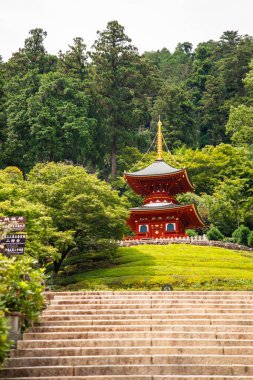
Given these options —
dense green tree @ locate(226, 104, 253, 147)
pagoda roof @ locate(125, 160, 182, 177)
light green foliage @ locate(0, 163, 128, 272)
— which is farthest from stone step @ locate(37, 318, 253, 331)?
dense green tree @ locate(226, 104, 253, 147)

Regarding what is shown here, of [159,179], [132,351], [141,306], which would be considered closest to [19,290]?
[132,351]

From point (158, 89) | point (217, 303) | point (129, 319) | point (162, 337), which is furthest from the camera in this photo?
point (158, 89)

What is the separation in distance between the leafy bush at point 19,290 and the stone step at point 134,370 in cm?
171

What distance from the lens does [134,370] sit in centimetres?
1301

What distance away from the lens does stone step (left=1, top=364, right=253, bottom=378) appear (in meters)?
13.0

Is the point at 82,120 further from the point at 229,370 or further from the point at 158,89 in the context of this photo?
the point at 229,370

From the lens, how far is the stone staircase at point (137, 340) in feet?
42.7

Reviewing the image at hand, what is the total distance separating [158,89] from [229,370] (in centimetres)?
7122

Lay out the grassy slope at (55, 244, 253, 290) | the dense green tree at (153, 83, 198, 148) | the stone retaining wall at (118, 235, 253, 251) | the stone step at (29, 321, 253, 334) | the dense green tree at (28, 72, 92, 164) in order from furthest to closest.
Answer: the dense green tree at (153, 83, 198, 148)
the dense green tree at (28, 72, 92, 164)
the stone retaining wall at (118, 235, 253, 251)
the grassy slope at (55, 244, 253, 290)
the stone step at (29, 321, 253, 334)

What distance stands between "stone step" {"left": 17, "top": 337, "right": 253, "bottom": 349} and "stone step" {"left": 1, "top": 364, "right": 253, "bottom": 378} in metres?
1.58

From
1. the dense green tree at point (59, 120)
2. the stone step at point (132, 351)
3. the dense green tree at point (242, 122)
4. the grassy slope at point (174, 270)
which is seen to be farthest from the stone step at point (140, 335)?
the dense green tree at point (59, 120)

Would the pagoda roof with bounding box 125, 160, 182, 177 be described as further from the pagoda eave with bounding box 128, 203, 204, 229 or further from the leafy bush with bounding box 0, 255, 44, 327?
the leafy bush with bounding box 0, 255, 44, 327

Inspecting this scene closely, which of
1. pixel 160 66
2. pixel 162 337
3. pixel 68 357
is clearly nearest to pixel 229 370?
pixel 162 337

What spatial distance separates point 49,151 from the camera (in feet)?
216
